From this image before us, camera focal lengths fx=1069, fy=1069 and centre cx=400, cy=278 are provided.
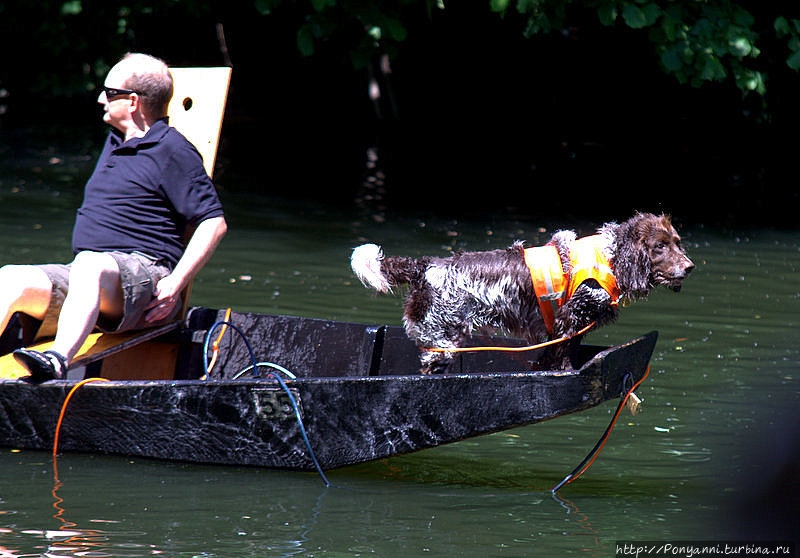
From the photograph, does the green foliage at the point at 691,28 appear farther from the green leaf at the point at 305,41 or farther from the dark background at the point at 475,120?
the green leaf at the point at 305,41

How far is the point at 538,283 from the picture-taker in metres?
4.54

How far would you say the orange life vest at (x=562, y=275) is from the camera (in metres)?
4.53

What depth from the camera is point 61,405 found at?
465 centimetres

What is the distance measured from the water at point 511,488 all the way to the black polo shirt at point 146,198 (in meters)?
0.99

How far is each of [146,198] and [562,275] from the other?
75.6 inches

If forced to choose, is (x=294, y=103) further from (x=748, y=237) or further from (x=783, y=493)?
(x=783, y=493)

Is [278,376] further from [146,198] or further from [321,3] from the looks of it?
[321,3]

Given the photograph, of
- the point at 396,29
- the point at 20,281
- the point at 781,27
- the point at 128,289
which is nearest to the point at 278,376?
the point at 128,289

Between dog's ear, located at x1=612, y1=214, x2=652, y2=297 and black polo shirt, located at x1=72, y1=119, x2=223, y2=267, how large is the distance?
1.83 m

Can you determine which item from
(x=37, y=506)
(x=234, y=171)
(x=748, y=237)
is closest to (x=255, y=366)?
(x=37, y=506)

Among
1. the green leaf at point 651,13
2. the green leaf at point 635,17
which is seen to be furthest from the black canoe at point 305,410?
the green leaf at point 651,13

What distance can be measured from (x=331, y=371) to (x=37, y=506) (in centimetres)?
168

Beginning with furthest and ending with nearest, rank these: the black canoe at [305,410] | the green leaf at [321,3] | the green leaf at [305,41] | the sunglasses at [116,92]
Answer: the green leaf at [321,3]
the green leaf at [305,41]
the sunglasses at [116,92]
the black canoe at [305,410]

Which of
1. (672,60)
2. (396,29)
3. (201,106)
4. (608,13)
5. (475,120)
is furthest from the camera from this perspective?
(475,120)
